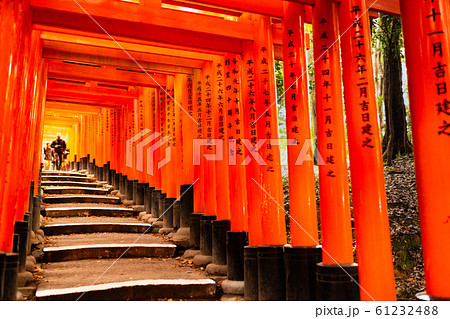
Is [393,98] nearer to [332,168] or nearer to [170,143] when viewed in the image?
[170,143]

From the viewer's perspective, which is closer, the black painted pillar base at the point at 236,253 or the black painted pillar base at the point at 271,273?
the black painted pillar base at the point at 271,273

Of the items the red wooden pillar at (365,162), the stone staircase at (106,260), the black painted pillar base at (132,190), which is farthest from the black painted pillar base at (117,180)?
the red wooden pillar at (365,162)

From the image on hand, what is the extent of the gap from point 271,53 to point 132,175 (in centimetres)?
718

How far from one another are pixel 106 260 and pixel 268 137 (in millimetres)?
3308

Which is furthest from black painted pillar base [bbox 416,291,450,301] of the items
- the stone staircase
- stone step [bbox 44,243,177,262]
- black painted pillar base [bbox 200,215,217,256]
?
stone step [bbox 44,243,177,262]

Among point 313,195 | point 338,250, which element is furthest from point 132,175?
point 338,250

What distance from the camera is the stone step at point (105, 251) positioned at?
6.14 meters

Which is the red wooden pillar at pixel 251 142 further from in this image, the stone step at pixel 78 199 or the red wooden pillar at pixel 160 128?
the stone step at pixel 78 199

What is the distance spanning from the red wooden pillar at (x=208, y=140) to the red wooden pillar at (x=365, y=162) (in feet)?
10.9

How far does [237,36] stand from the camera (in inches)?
219

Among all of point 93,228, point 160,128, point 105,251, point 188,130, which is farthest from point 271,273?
point 160,128

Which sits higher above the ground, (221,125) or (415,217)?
(221,125)

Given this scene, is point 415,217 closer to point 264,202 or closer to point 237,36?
point 264,202

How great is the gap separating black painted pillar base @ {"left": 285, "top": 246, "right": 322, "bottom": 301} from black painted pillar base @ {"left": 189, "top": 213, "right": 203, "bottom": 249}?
302 cm
